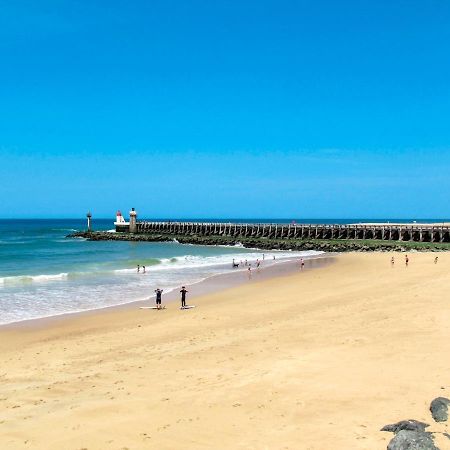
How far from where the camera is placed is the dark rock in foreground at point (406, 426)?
249 inches

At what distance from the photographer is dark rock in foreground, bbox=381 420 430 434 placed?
632 cm

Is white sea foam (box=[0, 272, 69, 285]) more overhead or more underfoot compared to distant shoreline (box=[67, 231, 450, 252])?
more underfoot

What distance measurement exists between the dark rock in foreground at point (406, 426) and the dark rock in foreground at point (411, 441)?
0.75ft

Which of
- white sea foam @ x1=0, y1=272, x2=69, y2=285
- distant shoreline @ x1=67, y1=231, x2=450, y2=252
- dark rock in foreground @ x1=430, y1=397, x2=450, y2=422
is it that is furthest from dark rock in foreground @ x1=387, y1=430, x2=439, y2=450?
distant shoreline @ x1=67, y1=231, x2=450, y2=252

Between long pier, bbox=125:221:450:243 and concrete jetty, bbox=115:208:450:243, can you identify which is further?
concrete jetty, bbox=115:208:450:243

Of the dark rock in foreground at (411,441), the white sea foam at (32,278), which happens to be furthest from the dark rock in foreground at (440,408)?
the white sea foam at (32,278)

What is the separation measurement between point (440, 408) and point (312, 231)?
59.9 m

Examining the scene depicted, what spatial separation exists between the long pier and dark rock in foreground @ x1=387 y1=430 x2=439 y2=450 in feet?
164

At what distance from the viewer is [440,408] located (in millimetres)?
6898

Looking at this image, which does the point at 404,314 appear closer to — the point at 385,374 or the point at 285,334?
the point at 285,334

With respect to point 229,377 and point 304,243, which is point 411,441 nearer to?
point 229,377

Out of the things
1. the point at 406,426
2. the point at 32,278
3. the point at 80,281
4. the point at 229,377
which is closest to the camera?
the point at 406,426

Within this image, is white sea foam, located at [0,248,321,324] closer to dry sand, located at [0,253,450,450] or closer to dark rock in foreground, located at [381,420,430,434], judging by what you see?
dry sand, located at [0,253,450,450]

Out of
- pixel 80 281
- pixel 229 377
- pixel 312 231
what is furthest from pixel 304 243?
pixel 229 377
